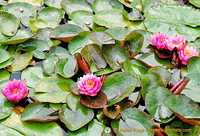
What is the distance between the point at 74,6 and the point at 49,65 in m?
1.05

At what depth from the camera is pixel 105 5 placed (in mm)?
3057

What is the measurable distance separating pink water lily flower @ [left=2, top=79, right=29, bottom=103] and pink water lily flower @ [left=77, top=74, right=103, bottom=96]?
0.48 metres

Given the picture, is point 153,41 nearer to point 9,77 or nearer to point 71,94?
point 71,94

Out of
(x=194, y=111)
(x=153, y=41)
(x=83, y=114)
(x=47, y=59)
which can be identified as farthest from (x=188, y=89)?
(x=47, y=59)

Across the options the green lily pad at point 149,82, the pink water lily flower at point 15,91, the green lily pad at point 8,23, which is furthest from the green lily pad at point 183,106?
the green lily pad at point 8,23

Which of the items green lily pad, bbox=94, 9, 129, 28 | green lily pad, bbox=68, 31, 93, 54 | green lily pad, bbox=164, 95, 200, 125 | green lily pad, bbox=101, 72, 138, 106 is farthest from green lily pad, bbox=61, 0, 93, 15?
green lily pad, bbox=164, 95, 200, 125

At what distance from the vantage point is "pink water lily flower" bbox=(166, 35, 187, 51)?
2396 millimetres

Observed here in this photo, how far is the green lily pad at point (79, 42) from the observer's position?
2.48 metres

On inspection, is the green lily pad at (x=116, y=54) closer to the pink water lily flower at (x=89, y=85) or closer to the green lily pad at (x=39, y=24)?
the pink water lily flower at (x=89, y=85)

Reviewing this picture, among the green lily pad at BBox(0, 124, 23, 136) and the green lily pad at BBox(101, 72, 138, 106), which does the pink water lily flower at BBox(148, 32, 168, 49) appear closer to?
the green lily pad at BBox(101, 72, 138, 106)

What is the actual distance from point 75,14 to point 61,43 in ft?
1.52

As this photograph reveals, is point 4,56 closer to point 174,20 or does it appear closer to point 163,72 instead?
point 163,72

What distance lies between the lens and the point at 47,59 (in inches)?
91.8

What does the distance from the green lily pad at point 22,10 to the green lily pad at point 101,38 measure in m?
0.90
